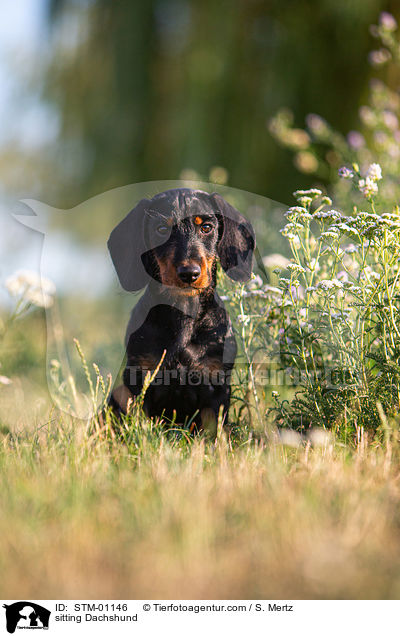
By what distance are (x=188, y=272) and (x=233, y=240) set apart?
459 millimetres

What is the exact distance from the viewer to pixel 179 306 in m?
2.56

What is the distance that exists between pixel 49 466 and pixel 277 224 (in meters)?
3.09

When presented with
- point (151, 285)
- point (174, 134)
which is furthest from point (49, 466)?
point (174, 134)

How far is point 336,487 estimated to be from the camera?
5.24 ft

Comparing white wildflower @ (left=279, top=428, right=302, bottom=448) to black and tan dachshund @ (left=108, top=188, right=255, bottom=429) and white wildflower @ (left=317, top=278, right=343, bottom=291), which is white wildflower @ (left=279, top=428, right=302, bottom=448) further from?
white wildflower @ (left=317, top=278, right=343, bottom=291)

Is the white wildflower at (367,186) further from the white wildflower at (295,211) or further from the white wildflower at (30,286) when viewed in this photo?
the white wildflower at (30,286)

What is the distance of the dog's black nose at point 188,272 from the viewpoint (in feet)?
7.57

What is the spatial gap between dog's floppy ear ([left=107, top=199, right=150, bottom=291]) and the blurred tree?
358cm

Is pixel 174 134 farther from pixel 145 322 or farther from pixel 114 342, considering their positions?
pixel 145 322

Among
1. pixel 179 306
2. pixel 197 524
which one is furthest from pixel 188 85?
pixel 197 524

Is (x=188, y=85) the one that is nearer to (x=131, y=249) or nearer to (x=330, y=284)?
(x=131, y=249)
